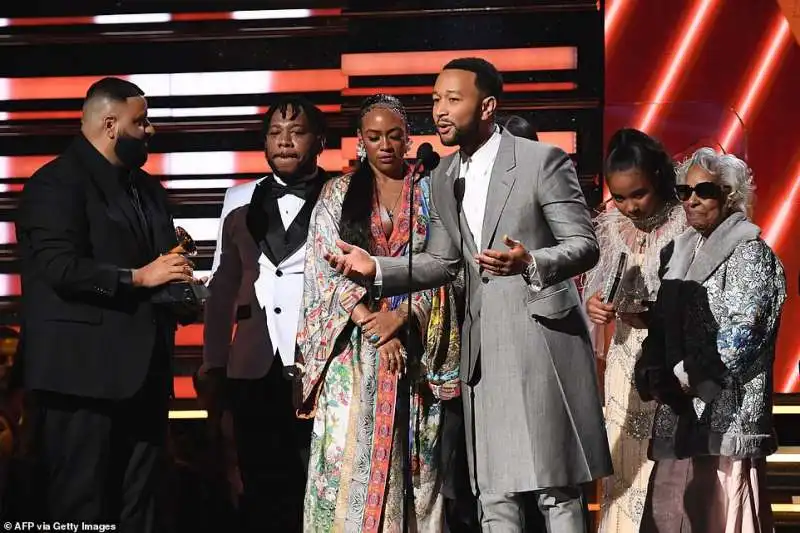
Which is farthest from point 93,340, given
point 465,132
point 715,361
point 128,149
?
point 715,361

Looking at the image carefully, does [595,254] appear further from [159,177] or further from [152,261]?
[159,177]

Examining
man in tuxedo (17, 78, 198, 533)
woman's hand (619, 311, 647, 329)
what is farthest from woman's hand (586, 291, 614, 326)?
man in tuxedo (17, 78, 198, 533)

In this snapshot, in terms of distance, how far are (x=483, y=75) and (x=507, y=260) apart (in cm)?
72

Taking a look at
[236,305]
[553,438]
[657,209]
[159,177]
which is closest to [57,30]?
[159,177]

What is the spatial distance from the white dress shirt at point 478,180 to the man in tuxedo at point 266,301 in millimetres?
1263

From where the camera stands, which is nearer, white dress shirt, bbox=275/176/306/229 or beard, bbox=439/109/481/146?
beard, bbox=439/109/481/146

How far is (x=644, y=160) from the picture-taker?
4.45 meters

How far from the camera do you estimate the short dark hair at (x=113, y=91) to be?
4.35m

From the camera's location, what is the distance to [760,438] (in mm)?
3791

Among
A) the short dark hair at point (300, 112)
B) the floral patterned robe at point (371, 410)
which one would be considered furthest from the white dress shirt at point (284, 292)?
the floral patterned robe at point (371, 410)

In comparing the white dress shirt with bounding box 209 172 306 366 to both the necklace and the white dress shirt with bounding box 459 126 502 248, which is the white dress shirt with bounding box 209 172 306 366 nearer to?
the necklace

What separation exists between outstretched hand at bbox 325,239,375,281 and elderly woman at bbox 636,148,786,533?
3.33ft

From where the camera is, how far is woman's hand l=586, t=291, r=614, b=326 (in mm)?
4332

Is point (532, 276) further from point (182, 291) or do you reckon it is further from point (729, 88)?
point (729, 88)
